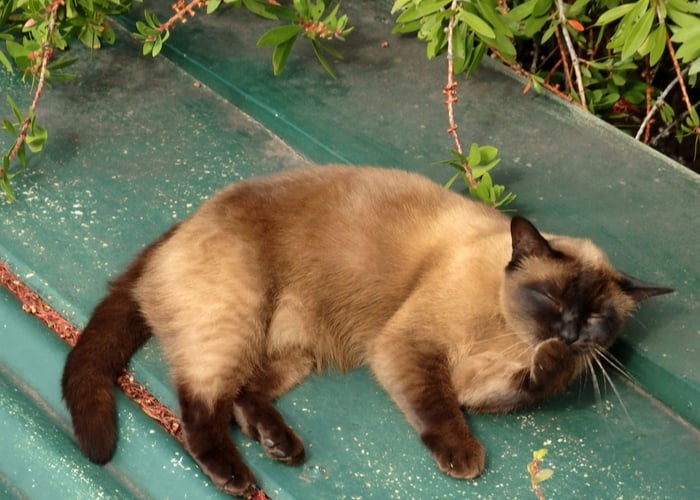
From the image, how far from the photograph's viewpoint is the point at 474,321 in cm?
228

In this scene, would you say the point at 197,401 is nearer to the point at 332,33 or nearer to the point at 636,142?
the point at 332,33

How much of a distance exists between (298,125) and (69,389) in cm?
117

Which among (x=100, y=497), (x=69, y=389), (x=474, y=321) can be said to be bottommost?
(x=100, y=497)

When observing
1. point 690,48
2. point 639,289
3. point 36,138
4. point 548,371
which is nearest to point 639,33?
point 690,48

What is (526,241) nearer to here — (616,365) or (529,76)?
(616,365)

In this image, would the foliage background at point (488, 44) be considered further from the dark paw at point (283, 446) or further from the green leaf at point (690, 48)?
the dark paw at point (283, 446)

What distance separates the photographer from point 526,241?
2.20m

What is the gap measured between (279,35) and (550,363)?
116 cm

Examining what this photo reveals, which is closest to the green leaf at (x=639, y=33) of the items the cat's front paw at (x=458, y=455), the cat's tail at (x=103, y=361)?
the cat's front paw at (x=458, y=455)

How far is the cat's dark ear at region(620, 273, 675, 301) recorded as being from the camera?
2203 mm

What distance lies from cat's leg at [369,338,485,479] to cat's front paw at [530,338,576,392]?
0.60 feet

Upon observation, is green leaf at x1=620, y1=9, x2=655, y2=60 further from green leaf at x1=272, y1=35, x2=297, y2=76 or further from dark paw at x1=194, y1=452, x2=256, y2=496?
dark paw at x1=194, y1=452, x2=256, y2=496

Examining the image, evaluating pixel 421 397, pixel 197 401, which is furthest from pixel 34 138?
pixel 421 397

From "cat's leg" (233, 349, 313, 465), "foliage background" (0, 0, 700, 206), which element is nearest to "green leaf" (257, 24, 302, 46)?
"foliage background" (0, 0, 700, 206)
